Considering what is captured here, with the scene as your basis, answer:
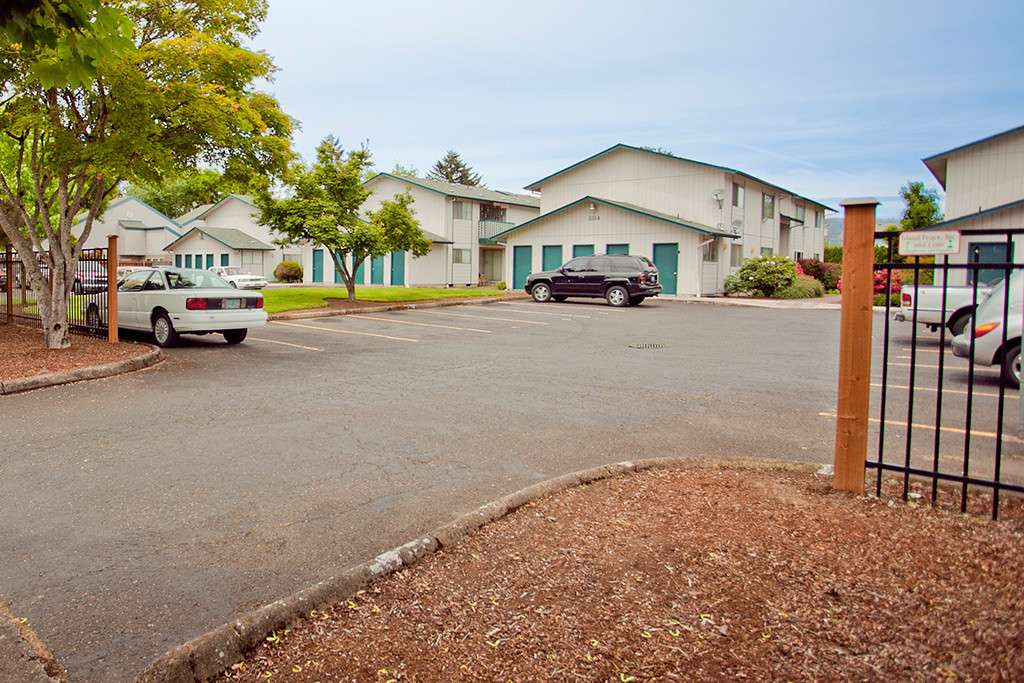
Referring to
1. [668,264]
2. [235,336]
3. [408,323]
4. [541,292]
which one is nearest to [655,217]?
[668,264]

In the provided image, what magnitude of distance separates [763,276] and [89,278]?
26395mm

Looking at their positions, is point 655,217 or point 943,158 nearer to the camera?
point 943,158

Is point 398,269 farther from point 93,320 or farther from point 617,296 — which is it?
point 93,320

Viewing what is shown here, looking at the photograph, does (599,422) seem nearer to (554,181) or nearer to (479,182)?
(554,181)

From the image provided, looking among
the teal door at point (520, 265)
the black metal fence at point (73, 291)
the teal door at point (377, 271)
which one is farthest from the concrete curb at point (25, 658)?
the teal door at point (377, 271)

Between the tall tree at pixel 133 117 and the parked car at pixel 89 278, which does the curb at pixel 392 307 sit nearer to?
the parked car at pixel 89 278

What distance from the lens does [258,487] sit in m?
5.30

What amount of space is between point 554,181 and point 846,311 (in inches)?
1387

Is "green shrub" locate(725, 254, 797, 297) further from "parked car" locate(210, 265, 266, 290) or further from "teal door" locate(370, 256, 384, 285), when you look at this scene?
"parked car" locate(210, 265, 266, 290)

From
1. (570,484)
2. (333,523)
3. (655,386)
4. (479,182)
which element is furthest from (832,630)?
(479,182)

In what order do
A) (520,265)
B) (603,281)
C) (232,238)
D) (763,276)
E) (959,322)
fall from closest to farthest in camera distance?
(959,322), (603,281), (763,276), (520,265), (232,238)

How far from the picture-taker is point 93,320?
14.1 meters

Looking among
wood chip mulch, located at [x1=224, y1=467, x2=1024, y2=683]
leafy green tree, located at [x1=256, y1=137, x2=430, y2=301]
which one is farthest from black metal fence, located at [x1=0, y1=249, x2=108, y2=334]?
wood chip mulch, located at [x1=224, y1=467, x2=1024, y2=683]

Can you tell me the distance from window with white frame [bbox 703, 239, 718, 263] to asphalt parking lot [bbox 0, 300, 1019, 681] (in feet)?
65.2
